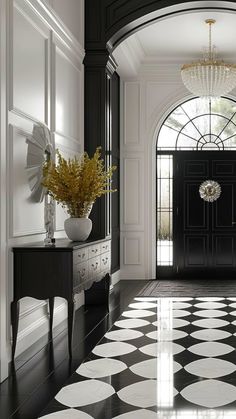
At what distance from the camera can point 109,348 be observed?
438 centimetres

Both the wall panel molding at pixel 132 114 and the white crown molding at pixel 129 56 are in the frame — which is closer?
the white crown molding at pixel 129 56

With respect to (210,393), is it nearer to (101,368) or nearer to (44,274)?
(101,368)

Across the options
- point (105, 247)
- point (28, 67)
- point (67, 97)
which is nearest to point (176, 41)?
point (67, 97)

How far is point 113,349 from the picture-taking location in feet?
14.3

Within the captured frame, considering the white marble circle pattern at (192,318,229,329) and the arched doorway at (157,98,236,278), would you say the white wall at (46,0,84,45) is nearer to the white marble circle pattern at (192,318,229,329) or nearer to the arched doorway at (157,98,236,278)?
the white marble circle pattern at (192,318,229,329)

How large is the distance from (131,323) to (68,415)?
99.9 inches

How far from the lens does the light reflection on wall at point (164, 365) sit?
317 cm

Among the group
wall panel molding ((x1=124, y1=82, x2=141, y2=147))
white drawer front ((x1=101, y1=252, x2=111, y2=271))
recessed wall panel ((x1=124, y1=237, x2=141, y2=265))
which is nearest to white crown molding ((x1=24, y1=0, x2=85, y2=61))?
white drawer front ((x1=101, y1=252, x2=111, y2=271))

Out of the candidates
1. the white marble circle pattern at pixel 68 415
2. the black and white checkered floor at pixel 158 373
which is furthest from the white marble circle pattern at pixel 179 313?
the white marble circle pattern at pixel 68 415

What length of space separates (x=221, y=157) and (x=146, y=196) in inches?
57.2

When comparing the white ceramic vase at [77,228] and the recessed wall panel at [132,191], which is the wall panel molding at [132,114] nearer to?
the recessed wall panel at [132,191]

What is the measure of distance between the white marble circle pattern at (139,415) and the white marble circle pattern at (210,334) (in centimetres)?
188

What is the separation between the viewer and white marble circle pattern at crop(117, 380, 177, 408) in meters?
3.08

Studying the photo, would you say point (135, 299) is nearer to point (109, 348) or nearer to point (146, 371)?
point (109, 348)
